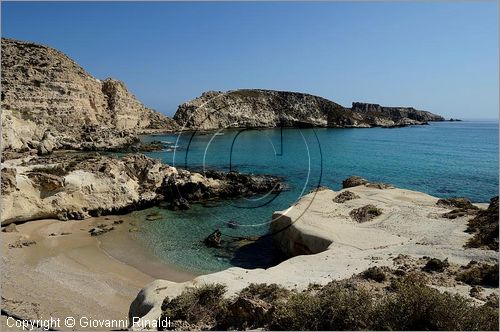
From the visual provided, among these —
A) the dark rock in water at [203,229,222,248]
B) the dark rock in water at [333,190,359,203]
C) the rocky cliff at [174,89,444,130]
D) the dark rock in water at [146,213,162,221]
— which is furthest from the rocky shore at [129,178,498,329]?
the rocky cliff at [174,89,444,130]

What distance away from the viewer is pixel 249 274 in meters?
14.3

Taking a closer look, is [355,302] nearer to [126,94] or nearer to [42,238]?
[42,238]

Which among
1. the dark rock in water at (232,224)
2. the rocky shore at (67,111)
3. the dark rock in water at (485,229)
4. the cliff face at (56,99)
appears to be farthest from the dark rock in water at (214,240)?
the cliff face at (56,99)

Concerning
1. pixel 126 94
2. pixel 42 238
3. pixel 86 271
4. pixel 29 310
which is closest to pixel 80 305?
pixel 29 310

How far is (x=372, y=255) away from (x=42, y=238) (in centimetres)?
1799

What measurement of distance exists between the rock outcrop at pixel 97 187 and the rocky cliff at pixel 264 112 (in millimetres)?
→ 79288

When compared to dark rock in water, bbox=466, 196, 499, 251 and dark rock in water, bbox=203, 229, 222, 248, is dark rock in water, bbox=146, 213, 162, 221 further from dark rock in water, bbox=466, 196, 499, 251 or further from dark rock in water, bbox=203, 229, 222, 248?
dark rock in water, bbox=466, 196, 499, 251

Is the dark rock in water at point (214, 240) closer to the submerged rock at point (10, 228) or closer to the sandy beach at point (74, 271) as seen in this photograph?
the sandy beach at point (74, 271)

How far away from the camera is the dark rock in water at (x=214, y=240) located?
22.7 metres

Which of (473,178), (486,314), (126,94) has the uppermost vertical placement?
(126,94)

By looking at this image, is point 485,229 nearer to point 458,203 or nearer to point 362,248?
→ point 362,248

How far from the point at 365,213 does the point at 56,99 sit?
70.6 m

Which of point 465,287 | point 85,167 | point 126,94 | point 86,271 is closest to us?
point 465,287

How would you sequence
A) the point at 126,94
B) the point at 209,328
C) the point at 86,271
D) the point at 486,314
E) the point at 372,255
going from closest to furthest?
the point at 486,314
the point at 209,328
the point at 372,255
the point at 86,271
the point at 126,94
